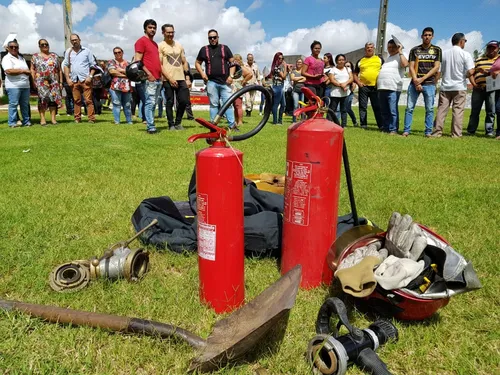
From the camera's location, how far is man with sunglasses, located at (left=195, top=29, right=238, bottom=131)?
787cm

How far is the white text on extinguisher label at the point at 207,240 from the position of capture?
1970 millimetres

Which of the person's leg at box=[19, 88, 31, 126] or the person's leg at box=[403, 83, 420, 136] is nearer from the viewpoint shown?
the person's leg at box=[403, 83, 420, 136]

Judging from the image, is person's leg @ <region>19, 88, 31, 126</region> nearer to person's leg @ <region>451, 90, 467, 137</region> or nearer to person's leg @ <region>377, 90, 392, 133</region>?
person's leg @ <region>377, 90, 392, 133</region>

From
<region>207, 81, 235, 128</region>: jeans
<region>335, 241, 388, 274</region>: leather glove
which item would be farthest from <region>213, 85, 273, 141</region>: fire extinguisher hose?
<region>207, 81, 235, 128</region>: jeans

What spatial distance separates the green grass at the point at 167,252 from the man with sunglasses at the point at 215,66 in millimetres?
1931

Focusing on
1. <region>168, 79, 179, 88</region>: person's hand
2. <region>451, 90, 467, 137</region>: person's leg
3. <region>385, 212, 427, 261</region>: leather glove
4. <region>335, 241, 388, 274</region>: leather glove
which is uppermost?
<region>168, 79, 179, 88</region>: person's hand

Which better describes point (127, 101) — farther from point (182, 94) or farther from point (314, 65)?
point (314, 65)

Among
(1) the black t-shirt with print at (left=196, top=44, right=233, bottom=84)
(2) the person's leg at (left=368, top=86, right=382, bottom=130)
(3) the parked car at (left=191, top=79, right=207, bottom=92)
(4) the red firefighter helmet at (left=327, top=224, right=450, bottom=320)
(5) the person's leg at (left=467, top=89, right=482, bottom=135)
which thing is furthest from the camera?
(3) the parked car at (left=191, top=79, right=207, bottom=92)

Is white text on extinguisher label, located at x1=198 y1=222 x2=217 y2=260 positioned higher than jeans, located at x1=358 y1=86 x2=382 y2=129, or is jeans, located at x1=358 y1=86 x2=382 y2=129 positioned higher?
jeans, located at x1=358 y1=86 x2=382 y2=129

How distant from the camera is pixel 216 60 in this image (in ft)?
25.7

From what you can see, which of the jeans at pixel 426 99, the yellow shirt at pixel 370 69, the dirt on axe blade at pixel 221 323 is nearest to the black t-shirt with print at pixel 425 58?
the jeans at pixel 426 99

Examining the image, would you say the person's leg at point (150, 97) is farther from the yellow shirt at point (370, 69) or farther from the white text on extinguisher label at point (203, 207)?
the white text on extinguisher label at point (203, 207)

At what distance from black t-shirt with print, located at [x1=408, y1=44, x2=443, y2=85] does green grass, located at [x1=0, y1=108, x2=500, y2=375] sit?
2236 millimetres

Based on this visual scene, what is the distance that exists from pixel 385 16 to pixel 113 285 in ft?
50.2
